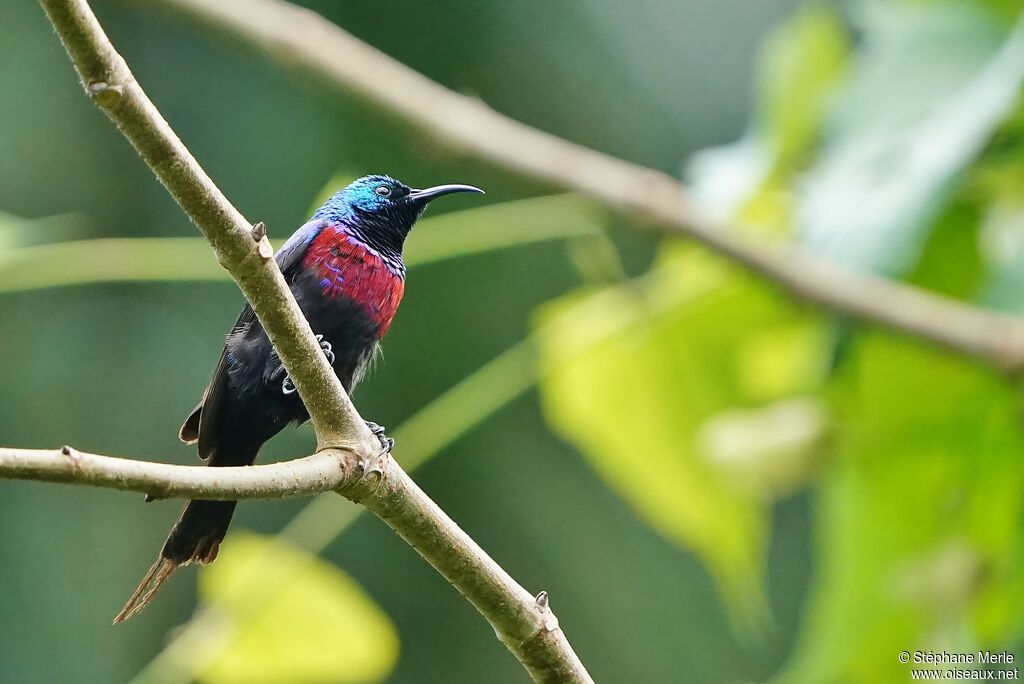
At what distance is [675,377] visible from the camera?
10.9 ft

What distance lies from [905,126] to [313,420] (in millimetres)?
1875

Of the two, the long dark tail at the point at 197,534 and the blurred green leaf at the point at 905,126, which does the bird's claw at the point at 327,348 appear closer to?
the long dark tail at the point at 197,534

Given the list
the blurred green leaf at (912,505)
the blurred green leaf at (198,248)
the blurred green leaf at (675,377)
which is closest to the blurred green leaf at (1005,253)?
the blurred green leaf at (912,505)

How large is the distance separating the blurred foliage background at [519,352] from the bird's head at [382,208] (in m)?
0.12

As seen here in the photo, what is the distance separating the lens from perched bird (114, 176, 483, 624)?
2.63m

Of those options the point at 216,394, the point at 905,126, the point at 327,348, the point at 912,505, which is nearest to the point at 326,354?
the point at 327,348

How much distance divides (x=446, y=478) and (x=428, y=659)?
1202 millimetres

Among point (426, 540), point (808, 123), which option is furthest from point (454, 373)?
point (426, 540)

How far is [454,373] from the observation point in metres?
7.30

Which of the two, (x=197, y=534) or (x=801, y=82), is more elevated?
(x=801, y=82)

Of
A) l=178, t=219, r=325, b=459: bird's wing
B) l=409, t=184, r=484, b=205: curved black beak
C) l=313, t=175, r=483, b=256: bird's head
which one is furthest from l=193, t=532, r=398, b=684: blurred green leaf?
l=409, t=184, r=484, b=205: curved black beak

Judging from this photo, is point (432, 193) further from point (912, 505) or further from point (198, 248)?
point (912, 505)

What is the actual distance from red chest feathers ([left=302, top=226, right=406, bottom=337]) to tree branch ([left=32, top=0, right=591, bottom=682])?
33.4 inches

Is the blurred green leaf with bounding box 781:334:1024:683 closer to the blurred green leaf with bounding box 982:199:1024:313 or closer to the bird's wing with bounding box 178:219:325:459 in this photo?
the blurred green leaf with bounding box 982:199:1024:313
